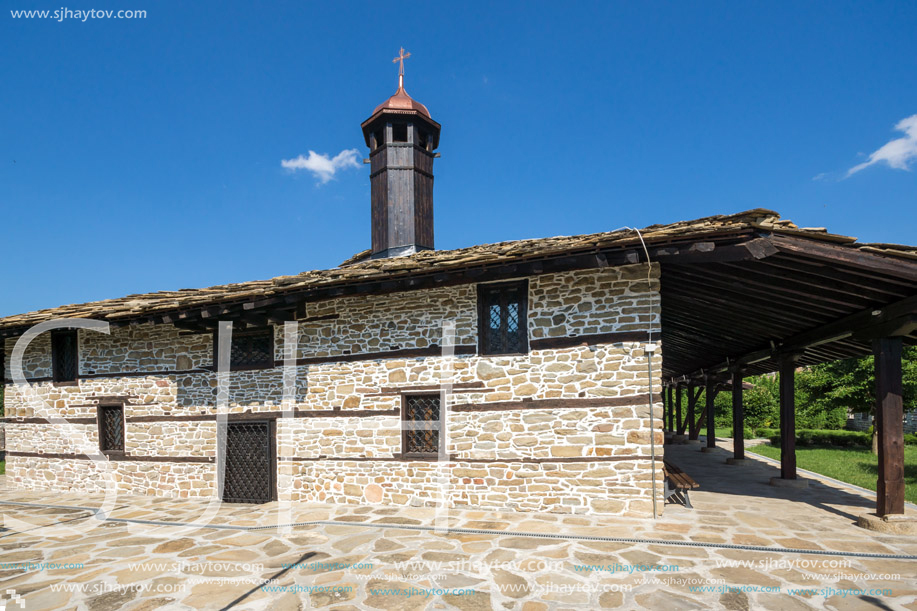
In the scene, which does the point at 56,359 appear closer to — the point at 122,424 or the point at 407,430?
the point at 122,424

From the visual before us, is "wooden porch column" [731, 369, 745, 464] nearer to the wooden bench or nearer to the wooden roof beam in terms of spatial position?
the wooden roof beam

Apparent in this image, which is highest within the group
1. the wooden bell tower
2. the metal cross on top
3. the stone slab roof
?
the metal cross on top

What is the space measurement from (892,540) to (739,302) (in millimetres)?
3249

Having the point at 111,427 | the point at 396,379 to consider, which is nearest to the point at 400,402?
the point at 396,379

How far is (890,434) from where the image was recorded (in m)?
6.12

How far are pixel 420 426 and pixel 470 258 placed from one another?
268 centimetres

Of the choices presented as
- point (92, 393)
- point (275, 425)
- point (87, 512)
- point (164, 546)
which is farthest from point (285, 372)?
point (92, 393)

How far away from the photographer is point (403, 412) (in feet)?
25.5

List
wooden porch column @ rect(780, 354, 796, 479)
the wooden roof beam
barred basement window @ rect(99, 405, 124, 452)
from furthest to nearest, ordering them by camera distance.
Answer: barred basement window @ rect(99, 405, 124, 452), wooden porch column @ rect(780, 354, 796, 479), the wooden roof beam

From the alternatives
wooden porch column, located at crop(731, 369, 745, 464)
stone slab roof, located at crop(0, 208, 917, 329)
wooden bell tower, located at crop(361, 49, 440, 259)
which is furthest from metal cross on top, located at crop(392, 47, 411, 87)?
wooden porch column, located at crop(731, 369, 745, 464)

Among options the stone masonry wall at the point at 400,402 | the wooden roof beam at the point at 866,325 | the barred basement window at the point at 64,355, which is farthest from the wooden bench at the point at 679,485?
the barred basement window at the point at 64,355

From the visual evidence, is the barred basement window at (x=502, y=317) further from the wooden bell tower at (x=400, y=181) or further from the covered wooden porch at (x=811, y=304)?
the wooden bell tower at (x=400, y=181)

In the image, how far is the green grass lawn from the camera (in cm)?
973

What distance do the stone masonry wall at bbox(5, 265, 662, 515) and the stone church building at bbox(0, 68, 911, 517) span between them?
25mm
